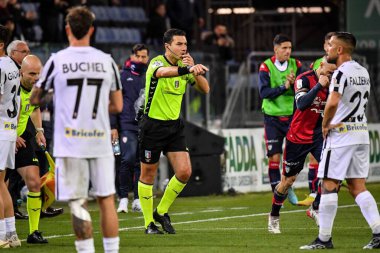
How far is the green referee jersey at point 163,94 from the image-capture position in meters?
13.3

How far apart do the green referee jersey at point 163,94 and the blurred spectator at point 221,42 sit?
13.0 meters

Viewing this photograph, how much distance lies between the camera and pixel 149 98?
13.3 meters

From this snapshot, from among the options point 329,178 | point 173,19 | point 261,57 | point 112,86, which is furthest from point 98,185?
point 173,19

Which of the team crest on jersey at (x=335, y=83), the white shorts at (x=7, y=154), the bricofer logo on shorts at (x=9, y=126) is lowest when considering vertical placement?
the white shorts at (x=7, y=154)

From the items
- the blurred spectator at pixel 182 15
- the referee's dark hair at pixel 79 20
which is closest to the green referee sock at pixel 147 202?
the referee's dark hair at pixel 79 20

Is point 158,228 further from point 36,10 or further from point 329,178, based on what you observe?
point 36,10

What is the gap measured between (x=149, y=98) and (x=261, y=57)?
34.7 feet

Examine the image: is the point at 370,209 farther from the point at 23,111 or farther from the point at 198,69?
the point at 23,111

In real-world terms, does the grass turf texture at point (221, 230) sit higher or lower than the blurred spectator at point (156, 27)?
lower

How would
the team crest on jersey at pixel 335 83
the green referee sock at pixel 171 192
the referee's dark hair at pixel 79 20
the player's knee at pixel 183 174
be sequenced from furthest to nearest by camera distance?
the green referee sock at pixel 171 192, the player's knee at pixel 183 174, the team crest on jersey at pixel 335 83, the referee's dark hair at pixel 79 20

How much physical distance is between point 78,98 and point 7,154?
8.79 ft

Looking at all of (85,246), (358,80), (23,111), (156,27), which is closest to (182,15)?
(156,27)

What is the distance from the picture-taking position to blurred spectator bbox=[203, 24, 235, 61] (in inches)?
1045

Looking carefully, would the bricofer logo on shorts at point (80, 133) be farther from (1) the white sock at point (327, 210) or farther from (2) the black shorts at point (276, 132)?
(2) the black shorts at point (276, 132)
